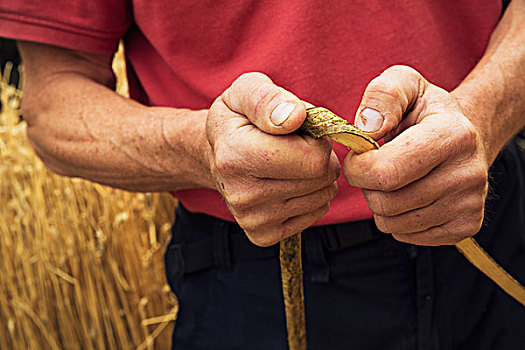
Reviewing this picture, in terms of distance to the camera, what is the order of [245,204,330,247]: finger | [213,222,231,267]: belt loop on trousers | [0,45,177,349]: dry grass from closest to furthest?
[245,204,330,247]: finger, [213,222,231,267]: belt loop on trousers, [0,45,177,349]: dry grass

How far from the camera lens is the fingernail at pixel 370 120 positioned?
671 mm

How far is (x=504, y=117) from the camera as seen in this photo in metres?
0.87

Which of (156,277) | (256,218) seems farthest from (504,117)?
(156,277)

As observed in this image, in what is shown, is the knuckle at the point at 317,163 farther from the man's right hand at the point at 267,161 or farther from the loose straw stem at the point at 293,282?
the loose straw stem at the point at 293,282

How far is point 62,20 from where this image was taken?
0.97 meters

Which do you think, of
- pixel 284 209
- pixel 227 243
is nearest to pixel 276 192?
pixel 284 209

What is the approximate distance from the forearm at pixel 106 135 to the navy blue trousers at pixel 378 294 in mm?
166

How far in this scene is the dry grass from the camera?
1886 millimetres

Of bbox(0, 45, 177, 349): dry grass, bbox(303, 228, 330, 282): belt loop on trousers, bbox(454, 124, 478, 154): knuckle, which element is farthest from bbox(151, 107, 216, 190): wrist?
bbox(0, 45, 177, 349): dry grass

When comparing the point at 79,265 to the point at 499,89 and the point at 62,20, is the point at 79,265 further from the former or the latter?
the point at 499,89

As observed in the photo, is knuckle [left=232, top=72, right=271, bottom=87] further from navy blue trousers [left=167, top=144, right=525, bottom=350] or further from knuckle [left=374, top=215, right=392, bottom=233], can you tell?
navy blue trousers [left=167, top=144, right=525, bottom=350]

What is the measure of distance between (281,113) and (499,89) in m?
0.44

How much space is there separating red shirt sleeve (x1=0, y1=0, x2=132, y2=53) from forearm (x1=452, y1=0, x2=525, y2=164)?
622mm

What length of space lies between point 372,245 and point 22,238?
1.41 meters
